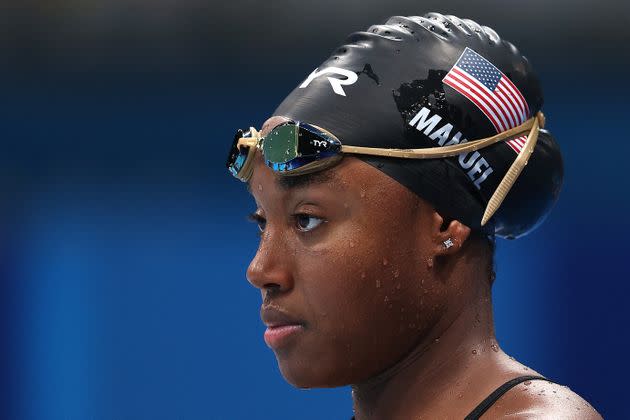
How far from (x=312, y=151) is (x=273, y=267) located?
28 centimetres

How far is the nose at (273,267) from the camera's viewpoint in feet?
7.44

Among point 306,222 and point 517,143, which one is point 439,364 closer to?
point 306,222

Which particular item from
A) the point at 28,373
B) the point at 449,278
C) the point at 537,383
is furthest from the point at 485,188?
the point at 28,373

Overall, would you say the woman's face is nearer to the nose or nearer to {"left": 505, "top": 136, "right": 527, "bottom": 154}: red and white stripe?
the nose

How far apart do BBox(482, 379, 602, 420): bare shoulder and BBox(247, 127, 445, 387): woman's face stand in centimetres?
26

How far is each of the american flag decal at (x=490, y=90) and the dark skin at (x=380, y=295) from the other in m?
0.29

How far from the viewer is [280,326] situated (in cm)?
Answer: 230

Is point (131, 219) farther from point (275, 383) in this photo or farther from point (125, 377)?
point (275, 383)

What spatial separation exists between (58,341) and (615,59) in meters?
3.21

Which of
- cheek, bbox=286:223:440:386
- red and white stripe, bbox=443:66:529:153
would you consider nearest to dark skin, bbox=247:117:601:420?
cheek, bbox=286:223:440:386

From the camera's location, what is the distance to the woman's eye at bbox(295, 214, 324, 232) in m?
2.26

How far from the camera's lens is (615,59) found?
5.14 meters

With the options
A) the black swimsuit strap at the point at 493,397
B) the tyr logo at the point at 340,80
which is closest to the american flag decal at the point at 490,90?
the tyr logo at the point at 340,80

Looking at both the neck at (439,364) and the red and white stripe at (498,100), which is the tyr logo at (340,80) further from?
the neck at (439,364)
